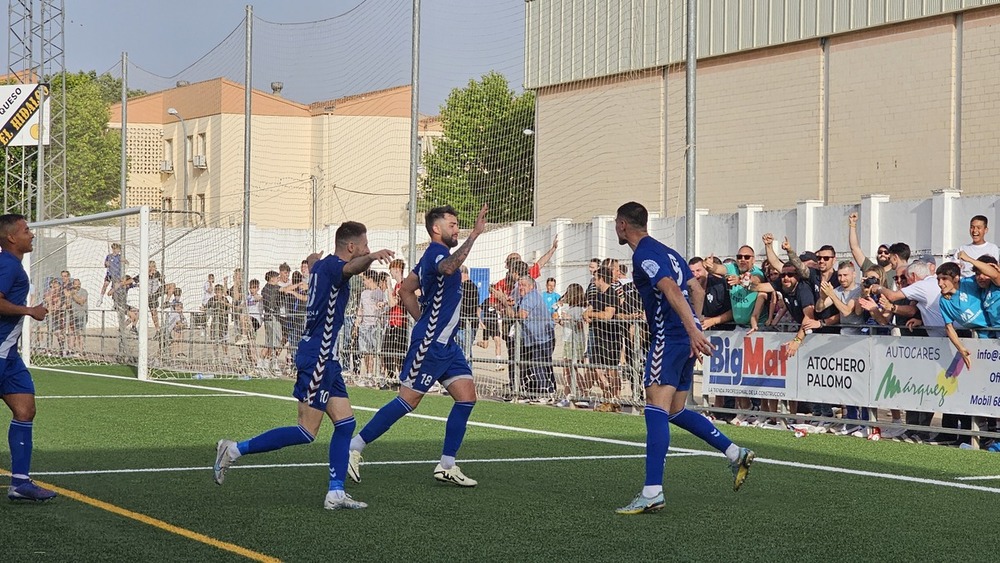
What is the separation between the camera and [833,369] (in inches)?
555

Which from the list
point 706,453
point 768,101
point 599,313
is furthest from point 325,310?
point 768,101

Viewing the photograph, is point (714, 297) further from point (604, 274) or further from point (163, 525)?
point (163, 525)

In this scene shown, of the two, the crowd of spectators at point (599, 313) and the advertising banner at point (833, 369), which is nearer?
the crowd of spectators at point (599, 313)

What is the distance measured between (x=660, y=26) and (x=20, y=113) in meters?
15.1

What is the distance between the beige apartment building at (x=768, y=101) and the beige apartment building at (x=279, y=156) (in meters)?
5.45

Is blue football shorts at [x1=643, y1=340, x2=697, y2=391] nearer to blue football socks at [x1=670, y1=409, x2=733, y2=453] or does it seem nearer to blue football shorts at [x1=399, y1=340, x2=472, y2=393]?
blue football socks at [x1=670, y1=409, x2=733, y2=453]

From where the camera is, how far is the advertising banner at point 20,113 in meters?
28.6

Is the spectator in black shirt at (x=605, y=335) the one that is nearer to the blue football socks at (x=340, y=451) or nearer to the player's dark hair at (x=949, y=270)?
the player's dark hair at (x=949, y=270)

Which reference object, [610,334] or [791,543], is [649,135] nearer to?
[610,334]

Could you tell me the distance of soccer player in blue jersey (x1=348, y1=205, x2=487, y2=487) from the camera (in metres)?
9.57

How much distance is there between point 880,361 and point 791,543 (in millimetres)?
6835

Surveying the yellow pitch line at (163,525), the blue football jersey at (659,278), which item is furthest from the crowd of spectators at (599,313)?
the yellow pitch line at (163,525)

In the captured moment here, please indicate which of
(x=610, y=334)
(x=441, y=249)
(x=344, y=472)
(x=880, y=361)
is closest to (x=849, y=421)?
(x=880, y=361)

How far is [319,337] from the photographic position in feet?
27.7
